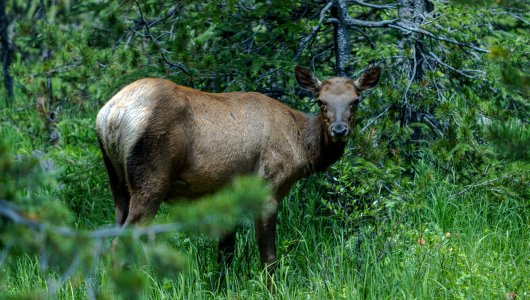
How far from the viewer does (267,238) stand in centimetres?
650

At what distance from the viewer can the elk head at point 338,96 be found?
6.54 m

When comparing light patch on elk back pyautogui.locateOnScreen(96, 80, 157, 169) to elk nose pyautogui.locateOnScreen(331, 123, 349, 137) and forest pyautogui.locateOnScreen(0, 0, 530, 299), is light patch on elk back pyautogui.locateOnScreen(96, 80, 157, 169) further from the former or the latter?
elk nose pyautogui.locateOnScreen(331, 123, 349, 137)

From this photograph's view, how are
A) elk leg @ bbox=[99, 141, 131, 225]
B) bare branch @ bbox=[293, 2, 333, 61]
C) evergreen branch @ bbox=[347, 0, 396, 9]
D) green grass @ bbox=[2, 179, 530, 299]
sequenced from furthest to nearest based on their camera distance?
evergreen branch @ bbox=[347, 0, 396, 9], bare branch @ bbox=[293, 2, 333, 61], elk leg @ bbox=[99, 141, 131, 225], green grass @ bbox=[2, 179, 530, 299]

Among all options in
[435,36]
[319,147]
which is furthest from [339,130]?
[435,36]

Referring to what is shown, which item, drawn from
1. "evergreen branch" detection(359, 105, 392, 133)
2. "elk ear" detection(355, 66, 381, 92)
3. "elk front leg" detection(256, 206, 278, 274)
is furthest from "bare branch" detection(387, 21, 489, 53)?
"elk front leg" detection(256, 206, 278, 274)

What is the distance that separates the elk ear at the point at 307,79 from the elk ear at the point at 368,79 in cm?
40

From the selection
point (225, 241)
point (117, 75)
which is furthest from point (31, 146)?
point (225, 241)

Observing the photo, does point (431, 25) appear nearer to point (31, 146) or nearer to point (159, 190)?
point (159, 190)

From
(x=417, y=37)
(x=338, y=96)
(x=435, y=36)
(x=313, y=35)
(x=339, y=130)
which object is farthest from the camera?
(x=313, y=35)

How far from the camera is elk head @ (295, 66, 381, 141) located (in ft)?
21.5

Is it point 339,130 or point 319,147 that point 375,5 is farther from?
point 339,130

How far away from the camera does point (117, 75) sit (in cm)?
782

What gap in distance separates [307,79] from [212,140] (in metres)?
1.30

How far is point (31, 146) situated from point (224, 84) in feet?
11.2
